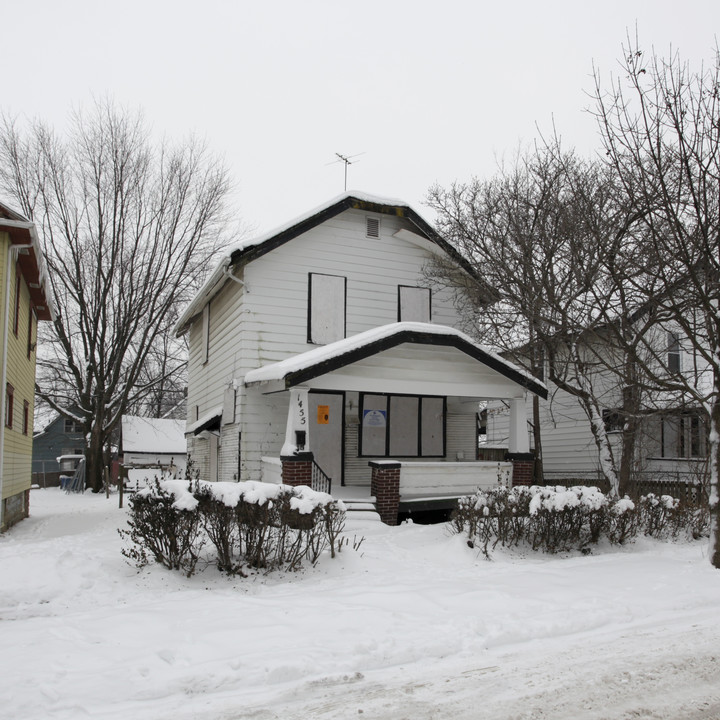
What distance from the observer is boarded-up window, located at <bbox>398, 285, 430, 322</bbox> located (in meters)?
17.7

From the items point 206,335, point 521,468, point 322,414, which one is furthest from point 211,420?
point 521,468

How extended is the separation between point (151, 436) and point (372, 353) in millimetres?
31824

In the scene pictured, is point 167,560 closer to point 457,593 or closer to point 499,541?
point 457,593

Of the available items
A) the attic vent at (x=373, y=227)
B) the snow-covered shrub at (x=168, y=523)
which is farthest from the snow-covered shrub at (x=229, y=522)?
the attic vent at (x=373, y=227)

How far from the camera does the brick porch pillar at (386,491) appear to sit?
44.0 feet

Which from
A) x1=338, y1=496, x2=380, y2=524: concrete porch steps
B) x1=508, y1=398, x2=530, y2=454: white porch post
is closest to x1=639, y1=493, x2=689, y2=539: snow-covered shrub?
x1=508, y1=398, x2=530, y2=454: white porch post

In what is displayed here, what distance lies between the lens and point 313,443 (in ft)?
53.4

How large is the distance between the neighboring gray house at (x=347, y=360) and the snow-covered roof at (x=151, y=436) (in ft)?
76.5

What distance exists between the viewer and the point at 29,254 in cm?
1404

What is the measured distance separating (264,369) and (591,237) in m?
7.38

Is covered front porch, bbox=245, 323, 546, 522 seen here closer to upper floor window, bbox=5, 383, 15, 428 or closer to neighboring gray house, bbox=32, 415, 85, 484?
upper floor window, bbox=5, 383, 15, 428

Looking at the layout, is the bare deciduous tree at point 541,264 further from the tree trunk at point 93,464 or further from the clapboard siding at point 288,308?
the tree trunk at point 93,464

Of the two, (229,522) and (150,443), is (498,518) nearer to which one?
(229,522)

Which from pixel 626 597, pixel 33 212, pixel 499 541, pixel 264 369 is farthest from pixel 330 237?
pixel 33 212
